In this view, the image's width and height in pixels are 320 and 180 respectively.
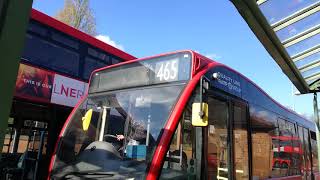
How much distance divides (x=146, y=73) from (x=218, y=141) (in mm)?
1278

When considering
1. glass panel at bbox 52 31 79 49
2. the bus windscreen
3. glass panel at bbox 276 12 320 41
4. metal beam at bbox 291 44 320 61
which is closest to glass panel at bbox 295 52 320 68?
metal beam at bbox 291 44 320 61

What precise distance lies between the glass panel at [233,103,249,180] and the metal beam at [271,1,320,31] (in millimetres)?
1270

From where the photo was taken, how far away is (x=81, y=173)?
4387 millimetres

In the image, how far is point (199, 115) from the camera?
3957mm

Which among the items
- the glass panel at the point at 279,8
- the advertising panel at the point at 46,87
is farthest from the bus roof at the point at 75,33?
the glass panel at the point at 279,8

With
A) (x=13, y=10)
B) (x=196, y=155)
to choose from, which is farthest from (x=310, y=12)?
(x=13, y=10)

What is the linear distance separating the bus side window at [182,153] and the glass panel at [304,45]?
241 cm

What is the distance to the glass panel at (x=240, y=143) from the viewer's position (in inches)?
203

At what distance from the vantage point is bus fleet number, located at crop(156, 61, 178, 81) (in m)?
4.70

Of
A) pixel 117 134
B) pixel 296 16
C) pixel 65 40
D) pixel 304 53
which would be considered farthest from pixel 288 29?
pixel 65 40

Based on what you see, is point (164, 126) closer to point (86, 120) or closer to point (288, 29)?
point (86, 120)

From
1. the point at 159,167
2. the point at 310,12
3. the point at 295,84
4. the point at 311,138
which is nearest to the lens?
the point at 159,167

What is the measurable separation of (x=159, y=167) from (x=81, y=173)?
1.04 metres

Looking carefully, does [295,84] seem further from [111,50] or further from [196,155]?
[111,50]
